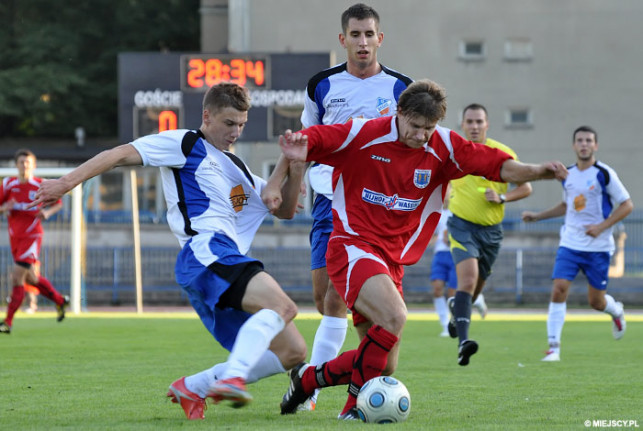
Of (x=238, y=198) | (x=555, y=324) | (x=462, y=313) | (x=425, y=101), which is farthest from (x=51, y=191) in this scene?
(x=555, y=324)

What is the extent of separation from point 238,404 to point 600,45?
3244 cm

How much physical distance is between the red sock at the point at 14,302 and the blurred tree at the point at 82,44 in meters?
28.8

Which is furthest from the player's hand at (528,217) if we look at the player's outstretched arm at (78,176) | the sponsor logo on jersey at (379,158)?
the player's outstretched arm at (78,176)

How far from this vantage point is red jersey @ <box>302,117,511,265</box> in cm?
630

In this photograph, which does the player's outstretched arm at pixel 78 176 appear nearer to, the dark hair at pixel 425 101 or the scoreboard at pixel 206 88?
the dark hair at pixel 425 101

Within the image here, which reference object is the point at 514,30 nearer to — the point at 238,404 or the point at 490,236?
the point at 490,236

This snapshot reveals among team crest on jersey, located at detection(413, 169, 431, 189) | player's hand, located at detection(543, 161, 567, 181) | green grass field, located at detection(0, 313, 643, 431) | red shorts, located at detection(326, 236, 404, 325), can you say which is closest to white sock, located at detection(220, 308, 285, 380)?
green grass field, located at detection(0, 313, 643, 431)

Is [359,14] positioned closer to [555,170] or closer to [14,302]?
[555,170]

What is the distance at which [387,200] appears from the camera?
635 cm

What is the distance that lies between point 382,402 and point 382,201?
117cm

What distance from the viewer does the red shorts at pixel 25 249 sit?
15.0 meters

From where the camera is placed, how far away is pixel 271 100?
21.6 meters

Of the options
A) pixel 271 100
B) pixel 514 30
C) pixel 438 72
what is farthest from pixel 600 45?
pixel 271 100

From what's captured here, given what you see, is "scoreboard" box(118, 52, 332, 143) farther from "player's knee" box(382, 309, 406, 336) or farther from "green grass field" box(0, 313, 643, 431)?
"player's knee" box(382, 309, 406, 336)
